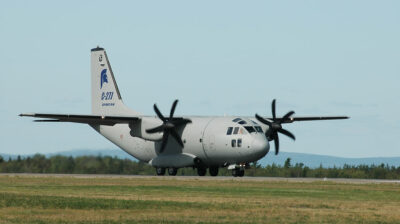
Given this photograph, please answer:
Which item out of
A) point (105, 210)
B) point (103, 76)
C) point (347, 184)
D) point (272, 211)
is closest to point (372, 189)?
point (347, 184)

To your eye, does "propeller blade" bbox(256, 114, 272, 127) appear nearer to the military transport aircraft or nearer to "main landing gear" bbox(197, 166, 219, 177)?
the military transport aircraft

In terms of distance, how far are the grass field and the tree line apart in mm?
20783

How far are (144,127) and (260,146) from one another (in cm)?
931

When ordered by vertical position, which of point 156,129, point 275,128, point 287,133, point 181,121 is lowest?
point 287,133

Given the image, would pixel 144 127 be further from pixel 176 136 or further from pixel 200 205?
pixel 200 205

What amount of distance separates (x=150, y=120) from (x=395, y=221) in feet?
107

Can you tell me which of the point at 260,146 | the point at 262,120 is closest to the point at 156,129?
the point at 262,120

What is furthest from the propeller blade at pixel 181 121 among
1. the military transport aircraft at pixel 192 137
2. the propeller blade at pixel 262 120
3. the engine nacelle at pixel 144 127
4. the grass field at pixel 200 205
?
the grass field at pixel 200 205

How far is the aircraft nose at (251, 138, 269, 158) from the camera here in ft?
159

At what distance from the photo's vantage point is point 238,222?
2125 cm

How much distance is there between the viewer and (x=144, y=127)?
5338 centimetres

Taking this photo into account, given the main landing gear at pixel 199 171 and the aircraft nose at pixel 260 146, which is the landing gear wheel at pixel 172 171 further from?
→ the aircraft nose at pixel 260 146

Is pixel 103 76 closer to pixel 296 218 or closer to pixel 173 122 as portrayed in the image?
pixel 173 122

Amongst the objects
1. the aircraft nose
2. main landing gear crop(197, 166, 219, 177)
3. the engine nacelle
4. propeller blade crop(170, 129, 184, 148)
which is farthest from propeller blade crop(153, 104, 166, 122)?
the aircraft nose
